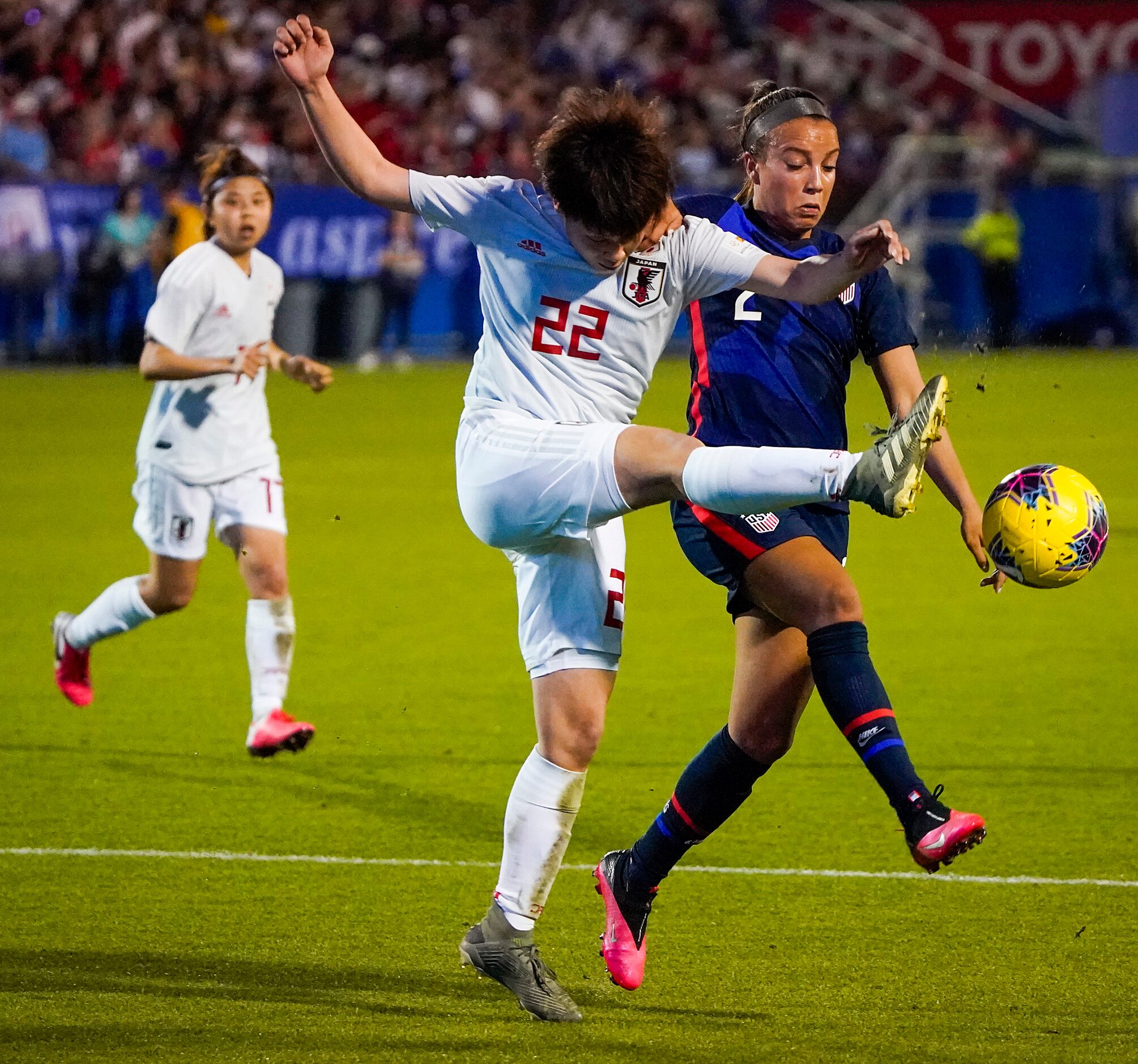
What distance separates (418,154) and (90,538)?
12566 mm

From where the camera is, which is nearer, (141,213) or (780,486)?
(780,486)

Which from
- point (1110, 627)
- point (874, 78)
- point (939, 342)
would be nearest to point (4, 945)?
point (1110, 627)

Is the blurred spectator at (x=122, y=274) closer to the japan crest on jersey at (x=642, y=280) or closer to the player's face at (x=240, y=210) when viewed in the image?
the player's face at (x=240, y=210)

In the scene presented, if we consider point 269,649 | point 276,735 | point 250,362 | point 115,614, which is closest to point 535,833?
point 276,735

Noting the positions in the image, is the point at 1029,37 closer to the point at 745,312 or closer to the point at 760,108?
the point at 760,108

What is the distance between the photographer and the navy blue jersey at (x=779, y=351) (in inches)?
184

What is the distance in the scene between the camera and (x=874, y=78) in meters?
29.3

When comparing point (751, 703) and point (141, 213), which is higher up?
point (751, 703)

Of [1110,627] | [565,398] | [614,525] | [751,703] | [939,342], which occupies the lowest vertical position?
[939,342]

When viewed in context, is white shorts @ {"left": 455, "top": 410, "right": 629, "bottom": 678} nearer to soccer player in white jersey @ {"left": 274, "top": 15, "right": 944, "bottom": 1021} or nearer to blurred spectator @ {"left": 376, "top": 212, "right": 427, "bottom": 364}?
soccer player in white jersey @ {"left": 274, "top": 15, "right": 944, "bottom": 1021}

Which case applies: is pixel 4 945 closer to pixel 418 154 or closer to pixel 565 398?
pixel 565 398

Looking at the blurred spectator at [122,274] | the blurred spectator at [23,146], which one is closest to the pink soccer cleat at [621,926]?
the blurred spectator at [122,274]

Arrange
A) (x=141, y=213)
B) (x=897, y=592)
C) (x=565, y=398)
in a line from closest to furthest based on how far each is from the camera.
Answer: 1. (x=565, y=398)
2. (x=897, y=592)
3. (x=141, y=213)

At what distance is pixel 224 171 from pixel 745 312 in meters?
3.08
